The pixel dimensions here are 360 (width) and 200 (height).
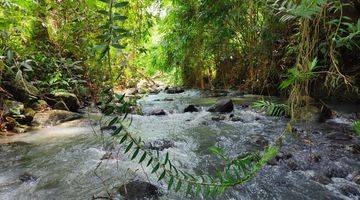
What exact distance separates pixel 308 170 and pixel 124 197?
1.55 m

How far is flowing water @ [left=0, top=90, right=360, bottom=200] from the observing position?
245 cm

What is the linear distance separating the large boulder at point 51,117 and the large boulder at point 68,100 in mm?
557

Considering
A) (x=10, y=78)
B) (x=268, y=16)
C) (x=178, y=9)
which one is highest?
(x=178, y=9)

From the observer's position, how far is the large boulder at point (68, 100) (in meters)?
5.86

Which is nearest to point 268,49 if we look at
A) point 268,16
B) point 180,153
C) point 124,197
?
point 268,16

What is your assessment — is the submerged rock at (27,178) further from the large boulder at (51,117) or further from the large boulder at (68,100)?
the large boulder at (68,100)

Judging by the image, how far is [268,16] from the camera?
6070 mm

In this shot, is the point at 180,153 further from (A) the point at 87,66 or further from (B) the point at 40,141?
(A) the point at 87,66

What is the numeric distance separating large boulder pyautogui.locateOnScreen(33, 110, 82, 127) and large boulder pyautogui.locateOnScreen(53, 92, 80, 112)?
1.83 feet

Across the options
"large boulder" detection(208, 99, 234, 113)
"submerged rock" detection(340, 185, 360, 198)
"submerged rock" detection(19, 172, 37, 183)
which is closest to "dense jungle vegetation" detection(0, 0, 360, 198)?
"submerged rock" detection(340, 185, 360, 198)

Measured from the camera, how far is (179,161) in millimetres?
3131

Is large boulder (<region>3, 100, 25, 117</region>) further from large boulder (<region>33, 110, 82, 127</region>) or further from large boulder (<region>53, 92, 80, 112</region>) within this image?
large boulder (<region>53, 92, 80, 112</region>)

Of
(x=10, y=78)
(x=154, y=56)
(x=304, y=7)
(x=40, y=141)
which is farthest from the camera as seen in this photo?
(x=154, y=56)

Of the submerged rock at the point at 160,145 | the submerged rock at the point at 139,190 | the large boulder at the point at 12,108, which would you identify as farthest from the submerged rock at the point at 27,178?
the large boulder at the point at 12,108
